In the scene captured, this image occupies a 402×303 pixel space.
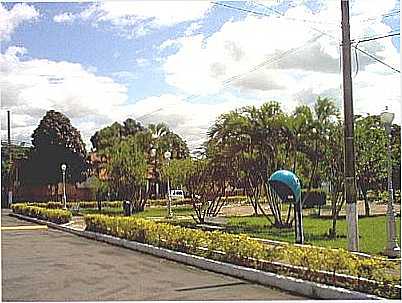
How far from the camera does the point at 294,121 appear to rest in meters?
14.4

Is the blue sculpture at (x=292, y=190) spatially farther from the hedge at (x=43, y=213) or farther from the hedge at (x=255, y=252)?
the hedge at (x=43, y=213)

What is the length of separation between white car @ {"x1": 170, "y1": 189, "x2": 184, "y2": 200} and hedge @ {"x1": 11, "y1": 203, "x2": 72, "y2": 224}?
2.89 metres

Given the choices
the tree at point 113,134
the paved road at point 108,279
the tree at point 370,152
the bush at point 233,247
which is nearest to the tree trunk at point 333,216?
the tree at point 370,152

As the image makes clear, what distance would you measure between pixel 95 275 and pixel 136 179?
450 inches

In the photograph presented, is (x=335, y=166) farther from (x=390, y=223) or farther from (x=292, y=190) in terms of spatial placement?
(x=390, y=223)

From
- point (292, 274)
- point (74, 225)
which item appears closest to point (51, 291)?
point (292, 274)

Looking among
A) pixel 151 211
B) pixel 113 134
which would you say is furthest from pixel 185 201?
pixel 113 134

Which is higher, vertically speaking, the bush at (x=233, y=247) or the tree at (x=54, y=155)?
the tree at (x=54, y=155)

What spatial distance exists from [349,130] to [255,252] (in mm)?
1952

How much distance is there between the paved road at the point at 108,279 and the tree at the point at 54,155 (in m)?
4.52

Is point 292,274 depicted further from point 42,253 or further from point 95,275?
point 42,253

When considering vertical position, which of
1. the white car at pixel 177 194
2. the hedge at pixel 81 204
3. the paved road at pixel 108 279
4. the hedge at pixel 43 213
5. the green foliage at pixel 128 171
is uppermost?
the green foliage at pixel 128 171

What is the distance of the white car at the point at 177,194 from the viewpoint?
723 inches

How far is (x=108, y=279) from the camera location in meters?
9.14
